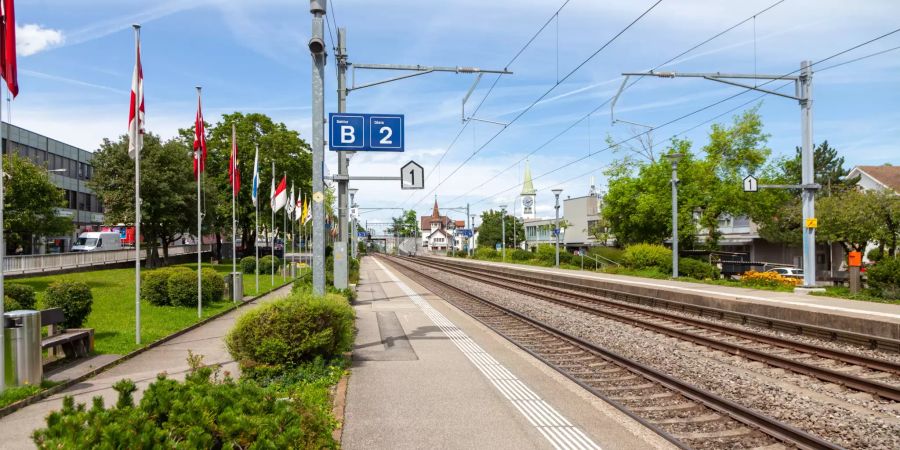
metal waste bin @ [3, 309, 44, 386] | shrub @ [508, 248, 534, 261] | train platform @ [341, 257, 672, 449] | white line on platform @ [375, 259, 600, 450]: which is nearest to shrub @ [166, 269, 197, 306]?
train platform @ [341, 257, 672, 449]

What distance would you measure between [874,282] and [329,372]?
61.9 feet

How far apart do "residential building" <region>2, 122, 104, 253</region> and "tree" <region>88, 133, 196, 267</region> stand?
19.5 meters

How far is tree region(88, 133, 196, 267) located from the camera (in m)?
34.2

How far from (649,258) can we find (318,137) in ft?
97.5

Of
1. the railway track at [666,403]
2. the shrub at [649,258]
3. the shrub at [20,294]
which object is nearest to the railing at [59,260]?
the shrub at [20,294]

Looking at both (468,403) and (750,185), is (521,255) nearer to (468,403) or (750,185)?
(750,185)

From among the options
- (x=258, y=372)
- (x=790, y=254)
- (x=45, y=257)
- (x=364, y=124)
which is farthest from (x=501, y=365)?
(x=790, y=254)

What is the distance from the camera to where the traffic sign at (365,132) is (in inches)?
521

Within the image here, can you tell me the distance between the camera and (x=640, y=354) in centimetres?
1138

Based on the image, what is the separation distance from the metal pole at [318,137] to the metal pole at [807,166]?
17.2m

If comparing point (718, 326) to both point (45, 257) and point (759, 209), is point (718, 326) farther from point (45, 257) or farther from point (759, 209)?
point (759, 209)

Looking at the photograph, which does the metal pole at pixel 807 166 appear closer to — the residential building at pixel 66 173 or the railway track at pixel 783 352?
the railway track at pixel 783 352

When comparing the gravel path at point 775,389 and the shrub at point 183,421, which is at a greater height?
the shrub at point 183,421

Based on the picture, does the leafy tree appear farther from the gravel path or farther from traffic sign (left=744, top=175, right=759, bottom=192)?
the gravel path
